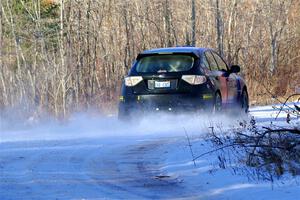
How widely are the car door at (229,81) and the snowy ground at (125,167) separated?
138 cm

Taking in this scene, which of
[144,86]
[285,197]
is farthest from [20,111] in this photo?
[285,197]

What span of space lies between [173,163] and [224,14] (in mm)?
22728

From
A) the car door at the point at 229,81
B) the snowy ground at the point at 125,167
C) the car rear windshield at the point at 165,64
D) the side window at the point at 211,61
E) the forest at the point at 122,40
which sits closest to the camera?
the snowy ground at the point at 125,167

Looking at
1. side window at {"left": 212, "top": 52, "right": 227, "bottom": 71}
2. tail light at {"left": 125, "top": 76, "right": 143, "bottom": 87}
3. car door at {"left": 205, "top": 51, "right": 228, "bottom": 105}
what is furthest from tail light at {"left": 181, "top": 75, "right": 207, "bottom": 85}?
side window at {"left": 212, "top": 52, "right": 227, "bottom": 71}

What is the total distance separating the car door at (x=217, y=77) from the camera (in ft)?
50.0

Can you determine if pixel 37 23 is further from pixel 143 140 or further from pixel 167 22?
pixel 143 140

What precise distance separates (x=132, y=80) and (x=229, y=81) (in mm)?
2594

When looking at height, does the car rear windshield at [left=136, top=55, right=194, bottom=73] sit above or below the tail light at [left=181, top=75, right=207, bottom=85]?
above

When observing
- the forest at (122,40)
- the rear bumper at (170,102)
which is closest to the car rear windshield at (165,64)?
the rear bumper at (170,102)

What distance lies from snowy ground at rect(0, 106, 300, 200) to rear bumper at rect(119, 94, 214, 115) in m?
0.24

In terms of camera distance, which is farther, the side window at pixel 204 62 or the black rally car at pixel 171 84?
the side window at pixel 204 62

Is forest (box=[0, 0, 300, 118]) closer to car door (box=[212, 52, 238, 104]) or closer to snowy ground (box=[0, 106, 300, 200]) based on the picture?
car door (box=[212, 52, 238, 104])

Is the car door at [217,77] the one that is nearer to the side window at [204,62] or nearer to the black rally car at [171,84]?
the black rally car at [171,84]

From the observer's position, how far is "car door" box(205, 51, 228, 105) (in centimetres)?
1524
